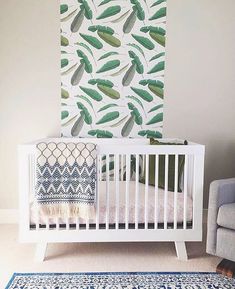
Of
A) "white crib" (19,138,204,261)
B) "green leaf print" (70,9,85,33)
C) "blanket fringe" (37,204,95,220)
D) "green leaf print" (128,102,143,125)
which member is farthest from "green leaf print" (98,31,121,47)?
"blanket fringe" (37,204,95,220)

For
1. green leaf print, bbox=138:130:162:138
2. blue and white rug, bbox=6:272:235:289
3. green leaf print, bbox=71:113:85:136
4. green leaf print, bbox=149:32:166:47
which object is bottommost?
blue and white rug, bbox=6:272:235:289

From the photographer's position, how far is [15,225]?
10.9 ft

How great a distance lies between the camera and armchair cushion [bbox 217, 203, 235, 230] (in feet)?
7.43

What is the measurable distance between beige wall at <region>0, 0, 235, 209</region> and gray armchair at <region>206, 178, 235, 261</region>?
1000 millimetres

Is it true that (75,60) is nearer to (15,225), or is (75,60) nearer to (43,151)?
(43,151)

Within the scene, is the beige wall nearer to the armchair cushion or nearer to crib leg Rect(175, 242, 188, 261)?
crib leg Rect(175, 242, 188, 261)

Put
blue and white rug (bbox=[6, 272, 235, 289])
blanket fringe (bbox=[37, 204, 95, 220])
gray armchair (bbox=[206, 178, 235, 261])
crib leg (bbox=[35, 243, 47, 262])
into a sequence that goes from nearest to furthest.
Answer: blue and white rug (bbox=[6, 272, 235, 289]) → gray armchair (bbox=[206, 178, 235, 261]) → blanket fringe (bbox=[37, 204, 95, 220]) → crib leg (bbox=[35, 243, 47, 262])

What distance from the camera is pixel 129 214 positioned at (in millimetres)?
2555

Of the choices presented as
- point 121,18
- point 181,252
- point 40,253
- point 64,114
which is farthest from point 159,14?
point 40,253

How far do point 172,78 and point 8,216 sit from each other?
2.03 metres

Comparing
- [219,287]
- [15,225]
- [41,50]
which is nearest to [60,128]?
[41,50]

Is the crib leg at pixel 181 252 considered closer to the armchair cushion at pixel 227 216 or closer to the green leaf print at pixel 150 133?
the armchair cushion at pixel 227 216

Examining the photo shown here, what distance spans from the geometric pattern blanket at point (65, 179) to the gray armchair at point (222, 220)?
81cm

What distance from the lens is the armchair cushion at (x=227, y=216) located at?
7.43ft
